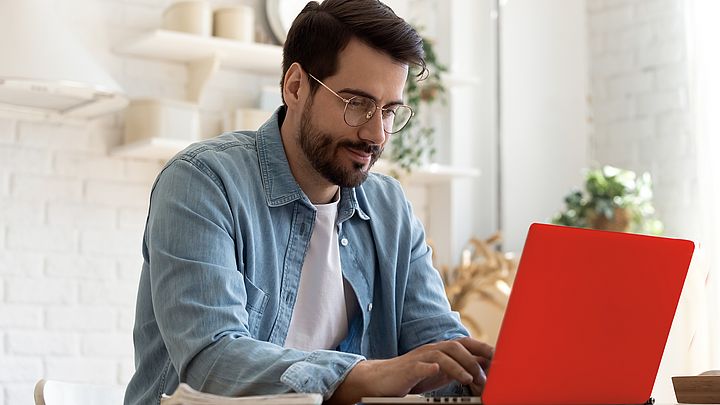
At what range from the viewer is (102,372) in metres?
3.12

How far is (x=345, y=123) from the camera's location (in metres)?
1.72

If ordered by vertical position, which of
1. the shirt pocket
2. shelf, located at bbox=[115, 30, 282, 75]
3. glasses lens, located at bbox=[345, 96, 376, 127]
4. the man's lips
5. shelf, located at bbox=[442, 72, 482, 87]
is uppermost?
shelf, located at bbox=[115, 30, 282, 75]

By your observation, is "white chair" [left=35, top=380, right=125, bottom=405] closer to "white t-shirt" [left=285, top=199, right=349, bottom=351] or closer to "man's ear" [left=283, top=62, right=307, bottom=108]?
"white t-shirt" [left=285, top=199, right=349, bottom=351]

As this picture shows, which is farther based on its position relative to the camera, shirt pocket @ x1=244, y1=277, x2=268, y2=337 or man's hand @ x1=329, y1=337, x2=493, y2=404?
shirt pocket @ x1=244, y1=277, x2=268, y2=337

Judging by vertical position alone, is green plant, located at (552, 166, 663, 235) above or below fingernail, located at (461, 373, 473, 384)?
above

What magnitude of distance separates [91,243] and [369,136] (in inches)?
66.4

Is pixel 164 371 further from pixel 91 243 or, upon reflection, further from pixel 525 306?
pixel 91 243

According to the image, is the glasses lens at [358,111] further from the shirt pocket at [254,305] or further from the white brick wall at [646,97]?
the white brick wall at [646,97]

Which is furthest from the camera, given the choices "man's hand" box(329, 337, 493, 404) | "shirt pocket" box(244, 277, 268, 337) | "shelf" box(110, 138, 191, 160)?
"shelf" box(110, 138, 191, 160)

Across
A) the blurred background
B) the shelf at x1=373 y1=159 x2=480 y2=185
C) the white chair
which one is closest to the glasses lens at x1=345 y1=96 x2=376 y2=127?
the white chair

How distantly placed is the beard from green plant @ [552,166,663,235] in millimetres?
1942

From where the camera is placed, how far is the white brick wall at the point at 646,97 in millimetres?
3804

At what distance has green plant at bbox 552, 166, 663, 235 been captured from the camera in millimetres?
3553

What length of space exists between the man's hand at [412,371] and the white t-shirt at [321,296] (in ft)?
1.39
